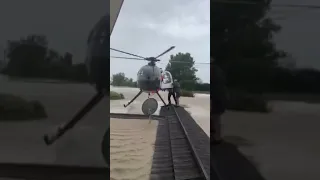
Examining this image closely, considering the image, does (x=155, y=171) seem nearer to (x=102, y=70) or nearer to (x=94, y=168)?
(x=94, y=168)

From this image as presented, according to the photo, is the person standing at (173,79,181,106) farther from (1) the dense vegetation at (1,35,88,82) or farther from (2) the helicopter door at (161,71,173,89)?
(1) the dense vegetation at (1,35,88,82)

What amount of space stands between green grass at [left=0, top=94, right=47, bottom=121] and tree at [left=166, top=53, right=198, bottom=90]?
24.5 inches

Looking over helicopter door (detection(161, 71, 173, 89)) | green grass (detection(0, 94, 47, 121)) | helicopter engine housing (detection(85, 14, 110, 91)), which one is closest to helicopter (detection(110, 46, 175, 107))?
helicopter door (detection(161, 71, 173, 89))

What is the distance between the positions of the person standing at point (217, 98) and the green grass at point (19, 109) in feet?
1.84

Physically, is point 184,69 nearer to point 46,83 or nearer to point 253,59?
point 253,59

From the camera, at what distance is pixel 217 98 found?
109 cm

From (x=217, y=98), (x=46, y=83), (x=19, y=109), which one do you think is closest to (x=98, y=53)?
(x=46, y=83)

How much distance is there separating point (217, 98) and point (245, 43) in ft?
0.69

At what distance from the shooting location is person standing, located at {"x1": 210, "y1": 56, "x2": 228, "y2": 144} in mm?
1080

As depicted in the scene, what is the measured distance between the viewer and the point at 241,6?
1082 mm

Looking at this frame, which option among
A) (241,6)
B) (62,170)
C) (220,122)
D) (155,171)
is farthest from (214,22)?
(155,171)

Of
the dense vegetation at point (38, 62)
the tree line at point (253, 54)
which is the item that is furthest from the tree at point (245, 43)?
the dense vegetation at point (38, 62)

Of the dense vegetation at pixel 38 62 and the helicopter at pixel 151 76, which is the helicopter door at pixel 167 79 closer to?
the helicopter at pixel 151 76

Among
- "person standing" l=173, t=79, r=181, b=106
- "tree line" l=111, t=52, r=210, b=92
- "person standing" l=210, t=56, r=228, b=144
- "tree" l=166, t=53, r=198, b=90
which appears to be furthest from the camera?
"person standing" l=173, t=79, r=181, b=106
